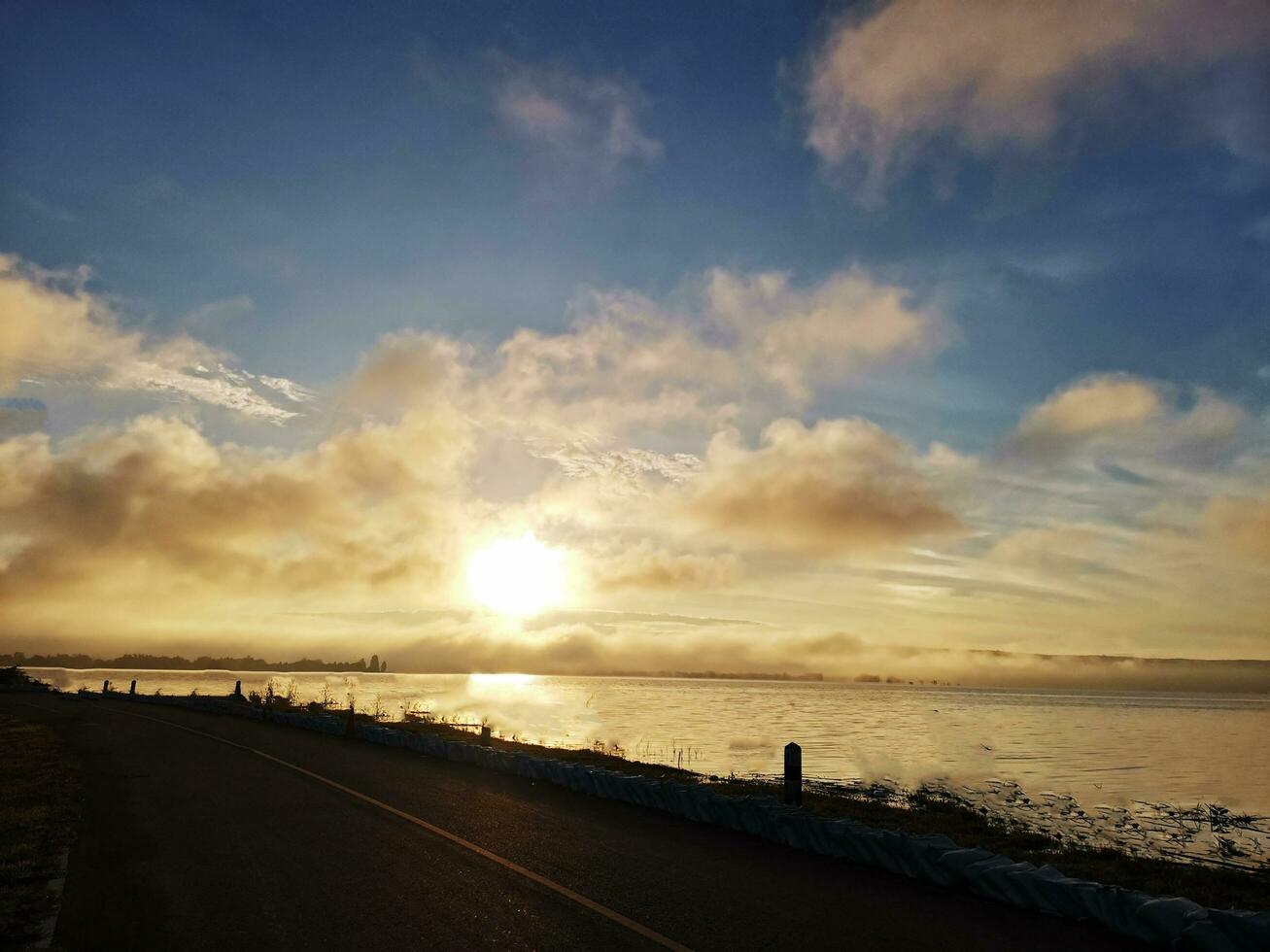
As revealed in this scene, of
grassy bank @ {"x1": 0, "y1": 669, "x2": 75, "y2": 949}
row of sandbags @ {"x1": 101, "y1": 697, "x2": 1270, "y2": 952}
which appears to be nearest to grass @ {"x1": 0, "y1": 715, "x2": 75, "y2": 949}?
grassy bank @ {"x1": 0, "y1": 669, "x2": 75, "y2": 949}

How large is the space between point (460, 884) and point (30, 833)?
8.31 metres

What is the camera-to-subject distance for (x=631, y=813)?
52.5 feet

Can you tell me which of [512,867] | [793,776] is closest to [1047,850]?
[793,776]

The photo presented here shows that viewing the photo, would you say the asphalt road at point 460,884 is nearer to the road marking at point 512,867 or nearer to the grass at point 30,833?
the road marking at point 512,867

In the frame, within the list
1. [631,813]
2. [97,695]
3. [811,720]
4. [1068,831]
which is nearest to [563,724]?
[811,720]

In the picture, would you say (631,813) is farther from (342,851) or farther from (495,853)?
(342,851)

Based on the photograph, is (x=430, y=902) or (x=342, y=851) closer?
(x=430, y=902)

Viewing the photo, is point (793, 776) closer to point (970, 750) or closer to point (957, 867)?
point (957, 867)

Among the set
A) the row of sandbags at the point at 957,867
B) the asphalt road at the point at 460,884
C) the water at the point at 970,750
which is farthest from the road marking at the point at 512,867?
the water at the point at 970,750

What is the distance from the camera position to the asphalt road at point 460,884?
26.7 ft

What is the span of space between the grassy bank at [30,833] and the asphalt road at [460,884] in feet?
1.03

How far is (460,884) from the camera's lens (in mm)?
9828

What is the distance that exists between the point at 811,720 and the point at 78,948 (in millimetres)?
87494

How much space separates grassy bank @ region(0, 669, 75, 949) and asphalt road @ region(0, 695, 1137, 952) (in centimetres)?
31
